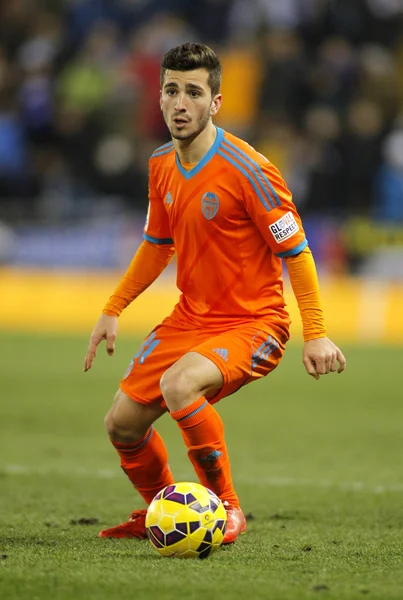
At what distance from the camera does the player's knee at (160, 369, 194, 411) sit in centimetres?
471

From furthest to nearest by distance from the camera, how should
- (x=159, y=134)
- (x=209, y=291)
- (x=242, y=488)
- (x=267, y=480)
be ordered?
(x=159, y=134)
(x=267, y=480)
(x=242, y=488)
(x=209, y=291)

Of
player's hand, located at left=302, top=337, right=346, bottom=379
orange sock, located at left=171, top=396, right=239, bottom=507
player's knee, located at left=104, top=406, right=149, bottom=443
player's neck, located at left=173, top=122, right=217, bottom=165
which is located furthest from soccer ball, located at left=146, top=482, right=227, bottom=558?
player's neck, located at left=173, top=122, right=217, bottom=165

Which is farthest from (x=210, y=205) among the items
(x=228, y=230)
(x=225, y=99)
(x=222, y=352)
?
(x=225, y=99)

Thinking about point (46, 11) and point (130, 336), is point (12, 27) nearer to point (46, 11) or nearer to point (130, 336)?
point (46, 11)

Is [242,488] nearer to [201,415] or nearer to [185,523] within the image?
[201,415]

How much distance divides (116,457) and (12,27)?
13.5m

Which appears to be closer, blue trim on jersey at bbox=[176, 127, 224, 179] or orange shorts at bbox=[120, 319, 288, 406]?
orange shorts at bbox=[120, 319, 288, 406]

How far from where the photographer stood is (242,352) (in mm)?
4922

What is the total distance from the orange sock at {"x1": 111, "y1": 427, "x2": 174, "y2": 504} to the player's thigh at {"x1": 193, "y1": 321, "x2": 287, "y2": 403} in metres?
0.42

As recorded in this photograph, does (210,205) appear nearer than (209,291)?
Yes

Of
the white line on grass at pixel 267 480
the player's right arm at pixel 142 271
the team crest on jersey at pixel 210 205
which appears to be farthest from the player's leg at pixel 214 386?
the white line on grass at pixel 267 480

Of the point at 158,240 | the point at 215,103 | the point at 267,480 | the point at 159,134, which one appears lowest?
the point at 267,480

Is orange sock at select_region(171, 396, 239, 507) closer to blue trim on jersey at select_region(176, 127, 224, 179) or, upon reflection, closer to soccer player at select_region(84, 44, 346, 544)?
soccer player at select_region(84, 44, 346, 544)

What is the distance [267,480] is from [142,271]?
6.97ft
